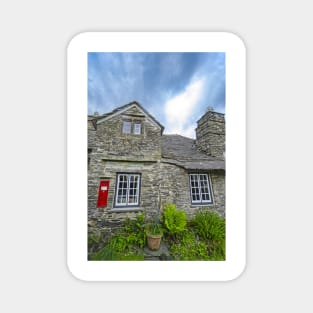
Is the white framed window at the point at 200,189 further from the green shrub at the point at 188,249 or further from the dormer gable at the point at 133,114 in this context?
the dormer gable at the point at 133,114

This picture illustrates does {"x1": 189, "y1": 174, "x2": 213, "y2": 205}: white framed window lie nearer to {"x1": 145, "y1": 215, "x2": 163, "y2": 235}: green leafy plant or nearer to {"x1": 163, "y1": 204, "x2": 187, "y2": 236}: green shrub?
{"x1": 163, "y1": 204, "x2": 187, "y2": 236}: green shrub

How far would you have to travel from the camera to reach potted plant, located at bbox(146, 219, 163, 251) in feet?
3.65

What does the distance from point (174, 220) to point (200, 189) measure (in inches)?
18.6

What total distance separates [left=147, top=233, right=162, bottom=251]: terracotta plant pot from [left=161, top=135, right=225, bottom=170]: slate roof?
82 centimetres

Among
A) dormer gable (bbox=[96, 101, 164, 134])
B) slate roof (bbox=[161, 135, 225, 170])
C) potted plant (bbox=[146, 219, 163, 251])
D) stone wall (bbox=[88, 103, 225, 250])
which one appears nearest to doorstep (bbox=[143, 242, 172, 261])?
potted plant (bbox=[146, 219, 163, 251])

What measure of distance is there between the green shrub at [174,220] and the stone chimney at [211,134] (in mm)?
752

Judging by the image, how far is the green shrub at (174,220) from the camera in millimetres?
1144

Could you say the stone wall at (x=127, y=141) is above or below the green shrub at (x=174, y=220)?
above

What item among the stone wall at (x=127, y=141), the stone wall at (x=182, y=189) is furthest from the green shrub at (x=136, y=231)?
the stone wall at (x=127, y=141)
